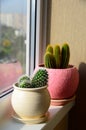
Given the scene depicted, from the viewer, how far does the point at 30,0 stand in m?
1.14

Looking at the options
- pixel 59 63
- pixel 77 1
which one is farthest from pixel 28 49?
pixel 77 1

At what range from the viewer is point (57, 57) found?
→ 3.41 feet

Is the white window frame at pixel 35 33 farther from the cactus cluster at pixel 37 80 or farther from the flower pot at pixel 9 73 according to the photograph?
the cactus cluster at pixel 37 80

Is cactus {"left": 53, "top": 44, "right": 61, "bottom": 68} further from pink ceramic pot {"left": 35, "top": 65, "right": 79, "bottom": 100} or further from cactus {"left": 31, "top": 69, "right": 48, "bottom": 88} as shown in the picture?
cactus {"left": 31, "top": 69, "right": 48, "bottom": 88}

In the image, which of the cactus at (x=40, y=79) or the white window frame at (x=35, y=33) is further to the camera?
the white window frame at (x=35, y=33)

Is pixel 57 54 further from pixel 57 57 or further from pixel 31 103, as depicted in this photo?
pixel 31 103

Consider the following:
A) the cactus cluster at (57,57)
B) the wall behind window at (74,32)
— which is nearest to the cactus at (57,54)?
the cactus cluster at (57,57)

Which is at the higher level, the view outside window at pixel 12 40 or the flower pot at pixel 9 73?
the view outside window at pixel 12 40

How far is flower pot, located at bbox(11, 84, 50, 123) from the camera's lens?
0.84 meters

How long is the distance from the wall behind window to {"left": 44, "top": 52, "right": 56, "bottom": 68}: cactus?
0.16m

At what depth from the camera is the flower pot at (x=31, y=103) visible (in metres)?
0.84

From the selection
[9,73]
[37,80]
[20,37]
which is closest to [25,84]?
[37,80]

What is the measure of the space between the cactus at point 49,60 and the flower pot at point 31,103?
6.9 inches

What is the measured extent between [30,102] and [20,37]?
1.17 ft
